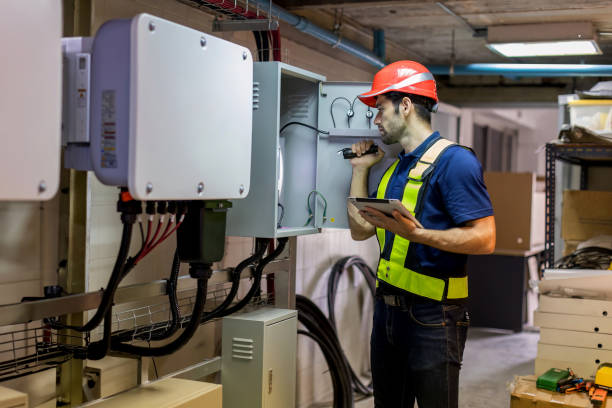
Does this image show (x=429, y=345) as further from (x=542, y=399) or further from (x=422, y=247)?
(x=542, y=399)

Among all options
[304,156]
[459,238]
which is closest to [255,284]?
[304,156]

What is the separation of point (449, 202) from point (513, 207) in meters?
4.34

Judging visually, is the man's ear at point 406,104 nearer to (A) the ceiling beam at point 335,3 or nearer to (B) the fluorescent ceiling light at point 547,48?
(A) the ceiling beam at point 335,3

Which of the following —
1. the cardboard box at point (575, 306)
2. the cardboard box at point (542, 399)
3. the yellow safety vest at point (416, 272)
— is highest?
the yellow safety vest at point (416, 272)

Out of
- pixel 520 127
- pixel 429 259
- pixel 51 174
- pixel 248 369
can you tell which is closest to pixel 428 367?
pixel 429 259

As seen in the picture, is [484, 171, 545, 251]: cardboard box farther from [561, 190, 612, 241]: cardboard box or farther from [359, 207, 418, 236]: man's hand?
[359, 207, 418, 236]: man's hand

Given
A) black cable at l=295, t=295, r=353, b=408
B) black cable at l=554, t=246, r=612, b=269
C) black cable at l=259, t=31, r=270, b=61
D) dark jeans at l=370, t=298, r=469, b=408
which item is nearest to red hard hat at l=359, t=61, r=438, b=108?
black cable at l=259, t=31, r=270, b=61

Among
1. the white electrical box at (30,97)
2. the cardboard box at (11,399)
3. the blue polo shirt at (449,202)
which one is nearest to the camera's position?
the white electrical box at (30,97)

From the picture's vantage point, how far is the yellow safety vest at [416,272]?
6.92 ft

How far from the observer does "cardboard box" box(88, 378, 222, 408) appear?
5.98ft

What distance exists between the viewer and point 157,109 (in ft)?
4.70

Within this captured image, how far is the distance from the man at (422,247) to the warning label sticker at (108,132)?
2.83ft

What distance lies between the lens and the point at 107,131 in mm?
Answer: 1424

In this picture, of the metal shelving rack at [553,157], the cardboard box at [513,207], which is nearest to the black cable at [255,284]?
the metal shelving rack at [553,157]
